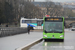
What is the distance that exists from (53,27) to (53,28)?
0.16 meters

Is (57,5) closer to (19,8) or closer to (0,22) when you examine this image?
(19,8)

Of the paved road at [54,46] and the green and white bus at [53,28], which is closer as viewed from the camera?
the paved road at [54,46]

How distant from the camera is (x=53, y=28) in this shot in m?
24.5

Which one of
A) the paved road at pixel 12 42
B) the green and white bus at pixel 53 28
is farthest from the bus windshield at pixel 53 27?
the paved road at pixel 12 42

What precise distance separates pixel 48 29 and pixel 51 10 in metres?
92.7

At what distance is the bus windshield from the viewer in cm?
2419

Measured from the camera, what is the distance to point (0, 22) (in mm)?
74562

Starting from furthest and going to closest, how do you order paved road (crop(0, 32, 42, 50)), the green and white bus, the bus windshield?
the bus windshield < the green and white bus < paved road (crop(0, 32, 42, 50))

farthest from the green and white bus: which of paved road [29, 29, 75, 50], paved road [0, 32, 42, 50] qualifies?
paved road [29, 29, 75, 50]

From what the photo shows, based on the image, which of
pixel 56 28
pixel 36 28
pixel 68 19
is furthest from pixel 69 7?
pixel 56 28

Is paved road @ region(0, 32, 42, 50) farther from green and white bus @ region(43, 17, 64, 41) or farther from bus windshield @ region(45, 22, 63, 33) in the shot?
bus windshield @ region(45, 22, 63, 33)

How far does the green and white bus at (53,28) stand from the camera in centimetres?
2383

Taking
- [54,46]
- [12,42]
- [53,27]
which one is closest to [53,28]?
[53,27]

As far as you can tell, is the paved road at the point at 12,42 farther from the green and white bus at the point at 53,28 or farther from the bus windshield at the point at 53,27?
the bus windshield at the point at 53,27
